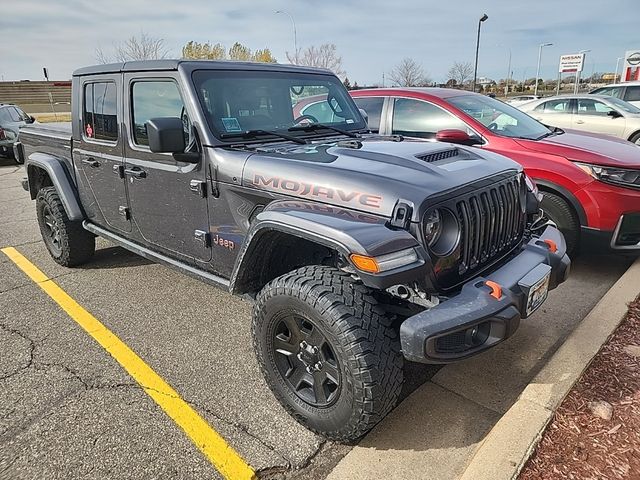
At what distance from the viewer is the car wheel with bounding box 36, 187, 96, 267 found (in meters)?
4.62

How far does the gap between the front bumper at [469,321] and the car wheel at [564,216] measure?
2167 mm

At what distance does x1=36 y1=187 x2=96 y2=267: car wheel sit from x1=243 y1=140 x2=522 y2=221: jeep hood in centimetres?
272

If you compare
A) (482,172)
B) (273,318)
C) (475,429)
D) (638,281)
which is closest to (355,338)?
(273,318)

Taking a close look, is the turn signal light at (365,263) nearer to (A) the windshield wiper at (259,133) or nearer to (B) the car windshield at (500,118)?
(A) the windshield wiper at (259,133)

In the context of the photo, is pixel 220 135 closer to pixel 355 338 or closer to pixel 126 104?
pixel 126 104

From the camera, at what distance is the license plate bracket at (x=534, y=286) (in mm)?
2334

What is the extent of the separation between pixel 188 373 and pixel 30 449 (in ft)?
3.03

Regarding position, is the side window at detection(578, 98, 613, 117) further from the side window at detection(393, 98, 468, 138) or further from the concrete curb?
the concrete curb

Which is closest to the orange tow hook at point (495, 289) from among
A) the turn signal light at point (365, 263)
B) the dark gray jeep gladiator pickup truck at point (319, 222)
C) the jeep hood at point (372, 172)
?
the dark gray jeep gladiator pickup truck at point (319, 222)

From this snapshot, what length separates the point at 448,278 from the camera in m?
2.38

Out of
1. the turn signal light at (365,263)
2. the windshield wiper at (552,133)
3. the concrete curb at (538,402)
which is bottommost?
the concrete curb at (538,402)

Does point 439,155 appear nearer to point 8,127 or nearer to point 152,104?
point 152,104

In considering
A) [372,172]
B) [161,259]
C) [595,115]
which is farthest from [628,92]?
[161,259]

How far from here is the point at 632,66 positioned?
1110 inches
